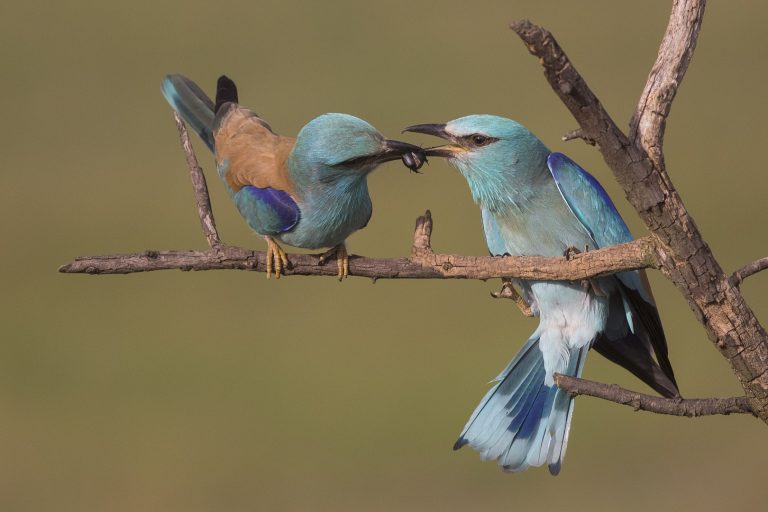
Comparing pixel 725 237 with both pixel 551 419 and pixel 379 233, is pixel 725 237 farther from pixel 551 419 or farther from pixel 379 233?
pixel 551 419

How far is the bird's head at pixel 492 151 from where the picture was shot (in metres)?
3.58

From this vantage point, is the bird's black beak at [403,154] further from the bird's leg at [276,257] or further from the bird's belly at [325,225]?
the bird's leg at [276,257]

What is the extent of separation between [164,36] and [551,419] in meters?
9.60

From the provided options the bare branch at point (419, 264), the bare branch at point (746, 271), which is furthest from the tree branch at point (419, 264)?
the bare branch at point (746, 271)

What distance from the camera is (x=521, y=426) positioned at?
12.4 feet

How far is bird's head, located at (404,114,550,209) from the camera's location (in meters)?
3.58

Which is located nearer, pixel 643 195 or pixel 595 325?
pixel 643 195

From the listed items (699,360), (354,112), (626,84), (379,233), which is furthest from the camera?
(626,84)

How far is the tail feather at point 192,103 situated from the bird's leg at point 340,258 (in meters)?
0.88

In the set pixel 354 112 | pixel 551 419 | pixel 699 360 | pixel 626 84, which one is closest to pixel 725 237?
pixel 699 360

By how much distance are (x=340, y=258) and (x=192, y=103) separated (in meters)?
1.26

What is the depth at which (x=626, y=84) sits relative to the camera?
11.9m

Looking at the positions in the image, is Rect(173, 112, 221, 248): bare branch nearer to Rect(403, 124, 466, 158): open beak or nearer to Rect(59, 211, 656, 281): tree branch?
Rect(59, 211, 656, 281): tree branch

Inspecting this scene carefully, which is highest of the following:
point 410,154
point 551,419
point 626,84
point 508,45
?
point 508,45
